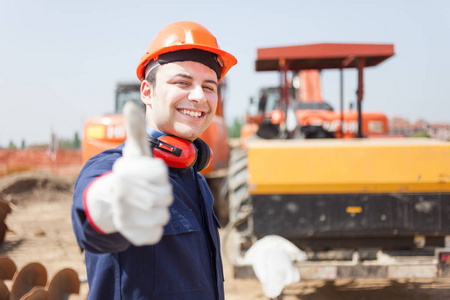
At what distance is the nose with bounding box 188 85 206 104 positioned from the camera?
1.37 m

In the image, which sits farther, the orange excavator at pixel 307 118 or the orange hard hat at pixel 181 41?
the orange excavator at pixel 307 118

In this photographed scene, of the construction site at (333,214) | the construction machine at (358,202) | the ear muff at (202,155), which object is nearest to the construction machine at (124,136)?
the construction site at (333,214)

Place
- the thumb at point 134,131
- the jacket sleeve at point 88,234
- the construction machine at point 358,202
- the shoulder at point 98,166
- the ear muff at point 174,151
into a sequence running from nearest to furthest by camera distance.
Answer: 1. the thumb at point 134,131
2. the jacket sleeve at point 88,234
3. the shoulder at point 98,166
4. the ear muff at point 174,151
5. the construction machine at point 358,202

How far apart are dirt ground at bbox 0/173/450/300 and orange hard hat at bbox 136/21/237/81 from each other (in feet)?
11.2

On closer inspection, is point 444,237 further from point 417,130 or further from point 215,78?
point 417,130

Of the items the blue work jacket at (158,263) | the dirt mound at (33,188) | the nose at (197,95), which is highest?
the nose at (197,95)

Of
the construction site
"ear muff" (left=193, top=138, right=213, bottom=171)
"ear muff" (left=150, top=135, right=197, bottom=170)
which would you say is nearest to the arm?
"ear muff" (left=150, top=135, right=197, bottom=170)

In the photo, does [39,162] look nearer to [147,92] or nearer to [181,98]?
[147,92]

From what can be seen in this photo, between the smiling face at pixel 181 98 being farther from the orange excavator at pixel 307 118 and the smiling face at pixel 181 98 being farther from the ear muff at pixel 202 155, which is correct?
the orange excavator at pixel 307 118

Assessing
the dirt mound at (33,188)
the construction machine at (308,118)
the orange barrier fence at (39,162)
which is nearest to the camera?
the construction machine at (308,118)

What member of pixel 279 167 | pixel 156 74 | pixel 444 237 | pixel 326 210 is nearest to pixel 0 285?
pixel 279 167

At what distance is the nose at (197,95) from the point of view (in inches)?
54.1

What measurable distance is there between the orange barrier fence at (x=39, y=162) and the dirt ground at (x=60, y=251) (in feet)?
13.7

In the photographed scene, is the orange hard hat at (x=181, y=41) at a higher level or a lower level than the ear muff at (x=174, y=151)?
higher
